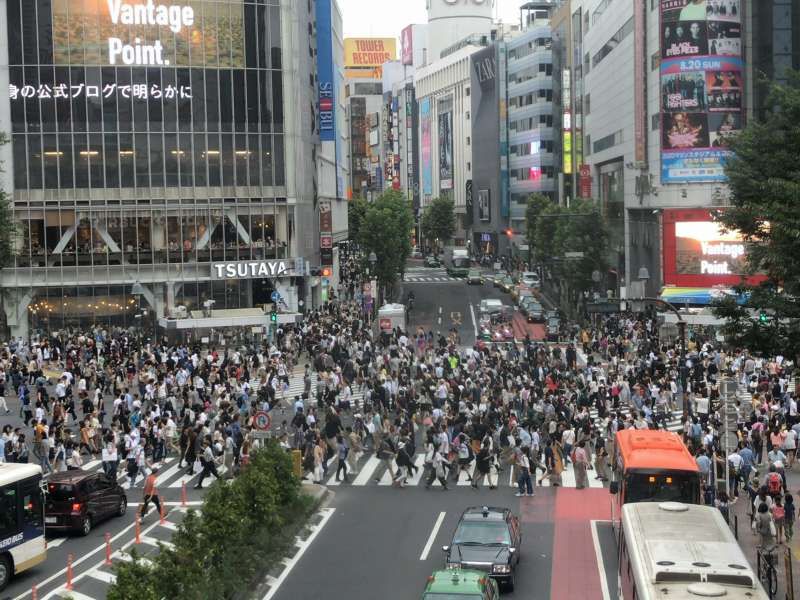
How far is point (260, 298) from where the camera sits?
72750mm

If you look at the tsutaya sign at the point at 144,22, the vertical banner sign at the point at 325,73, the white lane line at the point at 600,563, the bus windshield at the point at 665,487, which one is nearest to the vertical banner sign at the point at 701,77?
the vertical banner sign at the point at 325,73

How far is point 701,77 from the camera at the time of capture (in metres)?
68.8

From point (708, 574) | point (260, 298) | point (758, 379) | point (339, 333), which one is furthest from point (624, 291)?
point (708, 574)

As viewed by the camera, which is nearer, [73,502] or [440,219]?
[73,502]

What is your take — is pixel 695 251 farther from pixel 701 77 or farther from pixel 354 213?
pixel 354 213

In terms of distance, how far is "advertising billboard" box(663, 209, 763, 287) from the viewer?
69.8m

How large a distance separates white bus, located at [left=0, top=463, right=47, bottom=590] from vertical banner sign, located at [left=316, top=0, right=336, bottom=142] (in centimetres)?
6337

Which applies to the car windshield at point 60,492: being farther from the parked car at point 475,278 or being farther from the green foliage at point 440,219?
the green foliage at point 440,219

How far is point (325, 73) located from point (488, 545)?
228ft

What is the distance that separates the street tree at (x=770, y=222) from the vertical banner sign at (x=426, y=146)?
163923 mm

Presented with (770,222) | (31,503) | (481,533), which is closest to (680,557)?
(481,533)

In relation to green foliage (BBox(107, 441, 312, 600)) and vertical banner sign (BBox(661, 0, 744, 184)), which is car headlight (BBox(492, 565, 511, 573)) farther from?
vertical banner sign (BBox(661, 0, 744, 184))

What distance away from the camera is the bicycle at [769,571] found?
20.0 m

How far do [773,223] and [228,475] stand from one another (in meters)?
15.0
